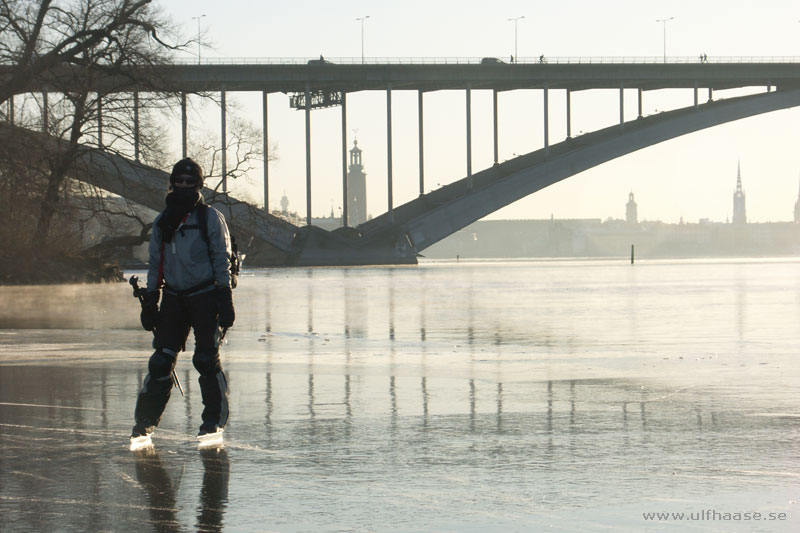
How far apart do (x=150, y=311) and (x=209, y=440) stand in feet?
2.74

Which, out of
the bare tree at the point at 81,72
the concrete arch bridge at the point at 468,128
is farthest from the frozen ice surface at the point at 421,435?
the concrete arch bridge at the point at 468,128

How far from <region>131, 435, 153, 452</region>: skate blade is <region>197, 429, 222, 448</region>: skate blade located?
28cm

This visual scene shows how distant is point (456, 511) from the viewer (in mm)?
5641

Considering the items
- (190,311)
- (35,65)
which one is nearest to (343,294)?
(35,65)

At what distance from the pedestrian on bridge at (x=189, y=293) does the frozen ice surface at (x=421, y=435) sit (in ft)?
1.12

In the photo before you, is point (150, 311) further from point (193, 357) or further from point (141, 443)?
point (141, 443)

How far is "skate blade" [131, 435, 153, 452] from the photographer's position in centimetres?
740

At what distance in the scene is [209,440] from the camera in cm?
756

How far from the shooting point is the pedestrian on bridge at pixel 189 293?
24.9 feet

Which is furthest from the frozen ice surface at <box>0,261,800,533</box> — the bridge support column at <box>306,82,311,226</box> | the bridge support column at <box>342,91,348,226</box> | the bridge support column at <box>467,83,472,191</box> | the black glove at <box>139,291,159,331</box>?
the bridge support column at <box>467,83,472,191</box>

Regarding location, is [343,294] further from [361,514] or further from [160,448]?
[361,514]

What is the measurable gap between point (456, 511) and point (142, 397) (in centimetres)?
264

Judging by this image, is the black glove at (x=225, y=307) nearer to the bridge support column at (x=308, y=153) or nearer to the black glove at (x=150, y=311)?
the black glove at (x=150, y=311)

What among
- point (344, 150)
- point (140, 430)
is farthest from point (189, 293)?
point (344, 150)
